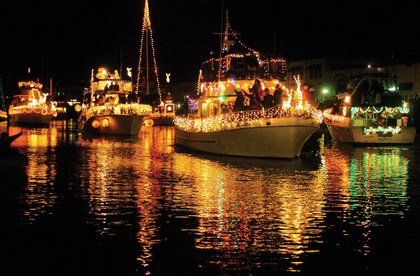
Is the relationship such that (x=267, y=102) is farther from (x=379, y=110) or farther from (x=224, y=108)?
(x=379, y=110)

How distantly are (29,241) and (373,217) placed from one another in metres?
6.96

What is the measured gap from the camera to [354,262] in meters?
11.2

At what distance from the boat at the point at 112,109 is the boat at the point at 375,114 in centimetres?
1551

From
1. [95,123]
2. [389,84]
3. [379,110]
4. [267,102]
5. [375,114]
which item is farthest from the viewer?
[95,123]

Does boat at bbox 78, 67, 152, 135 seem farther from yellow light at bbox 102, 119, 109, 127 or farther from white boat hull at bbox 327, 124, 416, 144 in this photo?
white boat hull at bbox 327, 124, 416, 144

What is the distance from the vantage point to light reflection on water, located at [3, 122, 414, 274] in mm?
12250

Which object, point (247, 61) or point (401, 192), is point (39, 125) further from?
point (401, 192)

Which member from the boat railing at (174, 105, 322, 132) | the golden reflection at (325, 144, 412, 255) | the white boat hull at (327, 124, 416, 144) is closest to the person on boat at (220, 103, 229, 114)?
the boat railing at (174, 105, 322, 132)

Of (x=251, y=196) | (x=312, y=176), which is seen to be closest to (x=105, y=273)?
(x=251, y=196)

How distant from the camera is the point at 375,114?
38156 mm

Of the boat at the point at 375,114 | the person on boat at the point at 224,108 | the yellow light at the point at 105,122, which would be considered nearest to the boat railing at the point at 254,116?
the person on boat at the point at 224,108

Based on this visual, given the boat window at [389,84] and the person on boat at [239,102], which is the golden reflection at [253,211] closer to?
the person on boat at [239,102]

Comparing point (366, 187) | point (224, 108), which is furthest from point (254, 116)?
point (366, 187)

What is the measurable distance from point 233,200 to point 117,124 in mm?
33232
